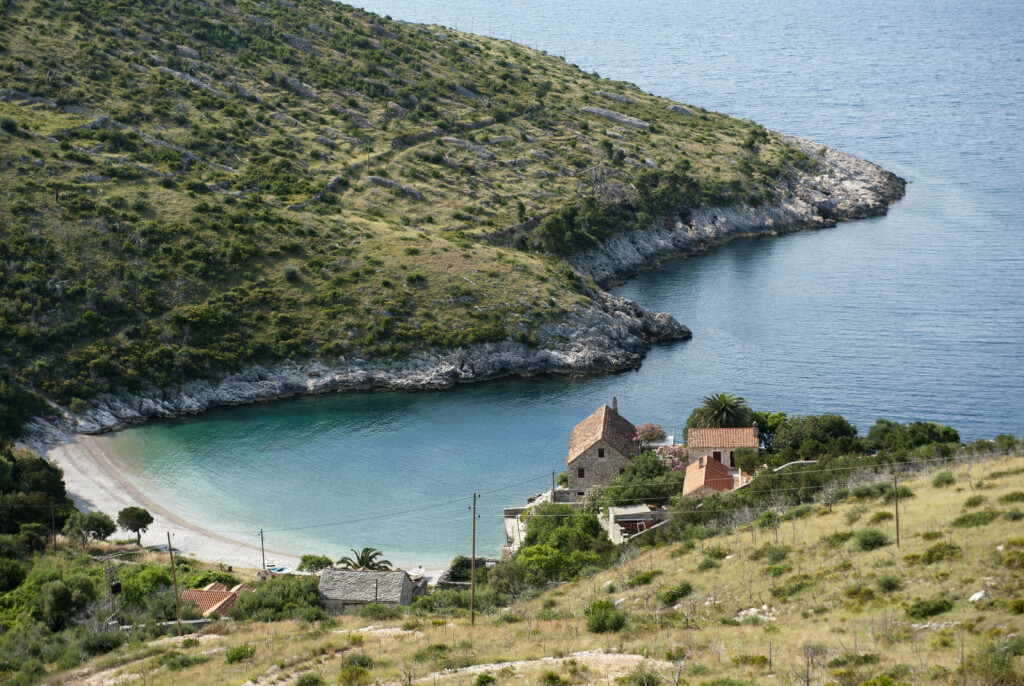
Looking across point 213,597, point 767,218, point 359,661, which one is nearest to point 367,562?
point 213,597

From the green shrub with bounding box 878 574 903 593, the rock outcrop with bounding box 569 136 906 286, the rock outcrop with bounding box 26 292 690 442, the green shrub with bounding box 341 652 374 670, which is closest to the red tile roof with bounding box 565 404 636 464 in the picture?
the rock outcrop with bounding box 26 292 690 442

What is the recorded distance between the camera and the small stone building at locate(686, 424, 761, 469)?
7050cm

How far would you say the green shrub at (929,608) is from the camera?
31016 millimetres

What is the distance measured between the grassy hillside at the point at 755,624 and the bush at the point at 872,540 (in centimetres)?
9

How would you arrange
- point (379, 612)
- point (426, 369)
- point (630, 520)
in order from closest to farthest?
point (379, 612) → point (630, 520) → point (426, 369)

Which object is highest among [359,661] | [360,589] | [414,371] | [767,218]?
[767,218]

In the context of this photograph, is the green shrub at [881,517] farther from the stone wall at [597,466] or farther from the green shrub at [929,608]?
the stone wall at [597,466]

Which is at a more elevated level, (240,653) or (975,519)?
(975,519)

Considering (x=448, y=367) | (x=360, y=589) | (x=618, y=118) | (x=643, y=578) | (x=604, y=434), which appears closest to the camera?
(x=643, y=578)

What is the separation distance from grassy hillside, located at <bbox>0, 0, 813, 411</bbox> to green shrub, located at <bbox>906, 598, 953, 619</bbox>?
78.0 m

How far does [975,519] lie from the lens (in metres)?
36.1

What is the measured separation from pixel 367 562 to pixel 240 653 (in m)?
22.1

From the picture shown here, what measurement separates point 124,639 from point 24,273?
6835 cm

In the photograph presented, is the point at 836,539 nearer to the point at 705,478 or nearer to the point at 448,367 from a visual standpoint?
the point at 705,478
